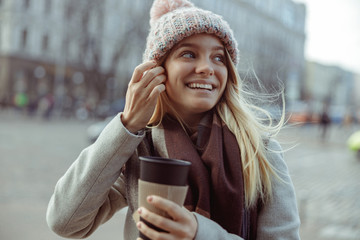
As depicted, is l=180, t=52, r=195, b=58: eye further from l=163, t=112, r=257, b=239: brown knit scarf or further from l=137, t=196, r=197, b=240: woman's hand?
l=137, t=196, r=197, b=240: woman's hand

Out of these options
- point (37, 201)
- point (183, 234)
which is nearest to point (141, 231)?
point (183, 234)

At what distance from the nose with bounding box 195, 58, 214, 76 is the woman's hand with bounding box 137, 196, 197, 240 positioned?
654mm

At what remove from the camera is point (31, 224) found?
4953mm

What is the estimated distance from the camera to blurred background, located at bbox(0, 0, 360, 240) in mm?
5757

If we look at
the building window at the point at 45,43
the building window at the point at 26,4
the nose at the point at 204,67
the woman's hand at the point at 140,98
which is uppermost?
the building window at the point at 26,4

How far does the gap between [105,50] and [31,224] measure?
38.5 m

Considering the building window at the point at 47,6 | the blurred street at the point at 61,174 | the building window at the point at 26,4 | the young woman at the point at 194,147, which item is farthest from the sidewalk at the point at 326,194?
the building window at the point at 47,6

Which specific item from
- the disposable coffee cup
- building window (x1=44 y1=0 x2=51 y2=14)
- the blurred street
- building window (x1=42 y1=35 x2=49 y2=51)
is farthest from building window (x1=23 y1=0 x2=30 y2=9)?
the disposable coffee cup

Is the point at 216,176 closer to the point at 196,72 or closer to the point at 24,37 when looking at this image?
the point at 196,72

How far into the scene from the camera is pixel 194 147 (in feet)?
5.14

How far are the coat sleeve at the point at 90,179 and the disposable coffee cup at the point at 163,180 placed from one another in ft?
1.26

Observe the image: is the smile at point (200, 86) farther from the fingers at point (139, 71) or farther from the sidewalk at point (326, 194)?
the sidewalk at point (326, 194)

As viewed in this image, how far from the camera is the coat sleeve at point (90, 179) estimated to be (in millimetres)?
1432

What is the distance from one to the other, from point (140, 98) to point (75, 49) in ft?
124
